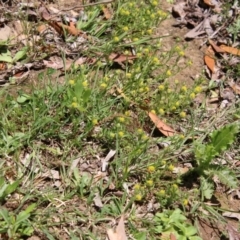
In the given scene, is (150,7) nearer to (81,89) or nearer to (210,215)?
(81,89)

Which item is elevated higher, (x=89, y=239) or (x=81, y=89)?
(x=81, y=89)

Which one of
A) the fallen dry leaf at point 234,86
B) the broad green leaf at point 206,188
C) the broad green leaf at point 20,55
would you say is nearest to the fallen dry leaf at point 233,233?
the broad green leaf at point 206,188

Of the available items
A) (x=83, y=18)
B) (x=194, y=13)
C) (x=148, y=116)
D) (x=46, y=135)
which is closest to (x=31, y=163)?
(x=46, y=135)

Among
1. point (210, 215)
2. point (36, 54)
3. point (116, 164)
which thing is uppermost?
point (36, 54)

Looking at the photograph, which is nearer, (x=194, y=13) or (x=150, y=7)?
(x=150, y=7)

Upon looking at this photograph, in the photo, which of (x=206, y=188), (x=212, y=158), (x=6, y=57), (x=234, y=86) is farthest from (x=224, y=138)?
(x=6, y=57)

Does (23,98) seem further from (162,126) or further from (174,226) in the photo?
(174,226)
